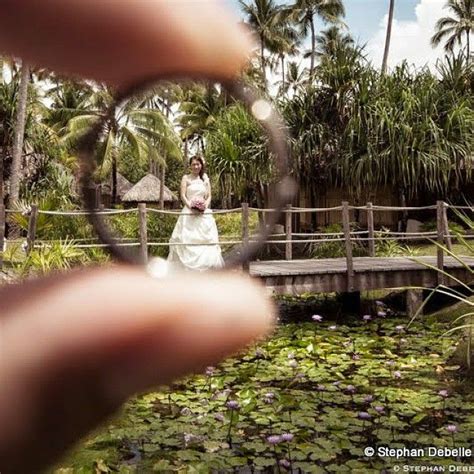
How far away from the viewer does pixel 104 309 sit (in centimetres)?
45

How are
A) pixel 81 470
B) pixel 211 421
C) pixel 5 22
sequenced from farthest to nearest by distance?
pixel 211 421 < pixel 81 470 < pixel 5 22

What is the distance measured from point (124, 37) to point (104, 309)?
20 cm

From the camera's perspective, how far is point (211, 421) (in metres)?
3.90

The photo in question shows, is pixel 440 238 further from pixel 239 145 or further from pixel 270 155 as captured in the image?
pixel 270 155

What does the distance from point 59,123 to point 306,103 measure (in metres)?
11.5

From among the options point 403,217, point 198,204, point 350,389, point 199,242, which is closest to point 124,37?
point 199,242

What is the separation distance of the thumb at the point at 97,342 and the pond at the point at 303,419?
7.24 feet

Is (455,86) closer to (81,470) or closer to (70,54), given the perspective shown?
(81,470)

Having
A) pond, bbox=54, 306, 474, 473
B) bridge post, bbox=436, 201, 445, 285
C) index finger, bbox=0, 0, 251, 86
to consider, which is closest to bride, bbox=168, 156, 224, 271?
index finger, bbox=0, 0, 251, 86

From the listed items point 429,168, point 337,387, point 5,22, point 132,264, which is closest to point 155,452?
point 337,387

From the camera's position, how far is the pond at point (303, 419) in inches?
130

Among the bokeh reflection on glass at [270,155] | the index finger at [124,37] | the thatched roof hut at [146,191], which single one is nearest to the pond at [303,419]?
the bokeh reflection on glass at [270,155]

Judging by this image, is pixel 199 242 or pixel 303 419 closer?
pixel 199 242

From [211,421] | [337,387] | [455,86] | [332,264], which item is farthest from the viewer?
[455,86]
